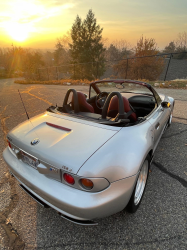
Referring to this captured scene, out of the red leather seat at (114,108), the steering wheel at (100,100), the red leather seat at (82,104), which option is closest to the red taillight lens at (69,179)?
the red leather seat at (114,108)

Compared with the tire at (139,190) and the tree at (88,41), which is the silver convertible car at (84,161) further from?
the tree at (88,41)

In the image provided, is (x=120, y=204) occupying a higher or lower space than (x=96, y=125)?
lower

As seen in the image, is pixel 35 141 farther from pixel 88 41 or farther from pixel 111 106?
pixel 88 41

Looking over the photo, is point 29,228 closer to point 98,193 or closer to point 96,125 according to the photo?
point 98,193

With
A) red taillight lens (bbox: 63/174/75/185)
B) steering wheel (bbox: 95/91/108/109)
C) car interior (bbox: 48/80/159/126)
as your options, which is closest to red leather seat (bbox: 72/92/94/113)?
car interior (bbox: 48/80/159/126)

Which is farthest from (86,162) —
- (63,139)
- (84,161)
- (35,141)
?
(35,141)

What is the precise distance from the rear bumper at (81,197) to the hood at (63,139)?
22 centimetres

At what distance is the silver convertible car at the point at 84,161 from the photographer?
52.1 inches

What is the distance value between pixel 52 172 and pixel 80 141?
0.41 metres

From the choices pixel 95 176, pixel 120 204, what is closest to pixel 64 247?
pixel 120 204

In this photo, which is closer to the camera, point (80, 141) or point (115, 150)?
point (115, 150)

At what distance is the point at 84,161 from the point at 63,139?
43 centimetres

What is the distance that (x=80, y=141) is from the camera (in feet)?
5.23

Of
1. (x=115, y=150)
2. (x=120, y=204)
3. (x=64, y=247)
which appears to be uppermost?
(x=115, y=150)
